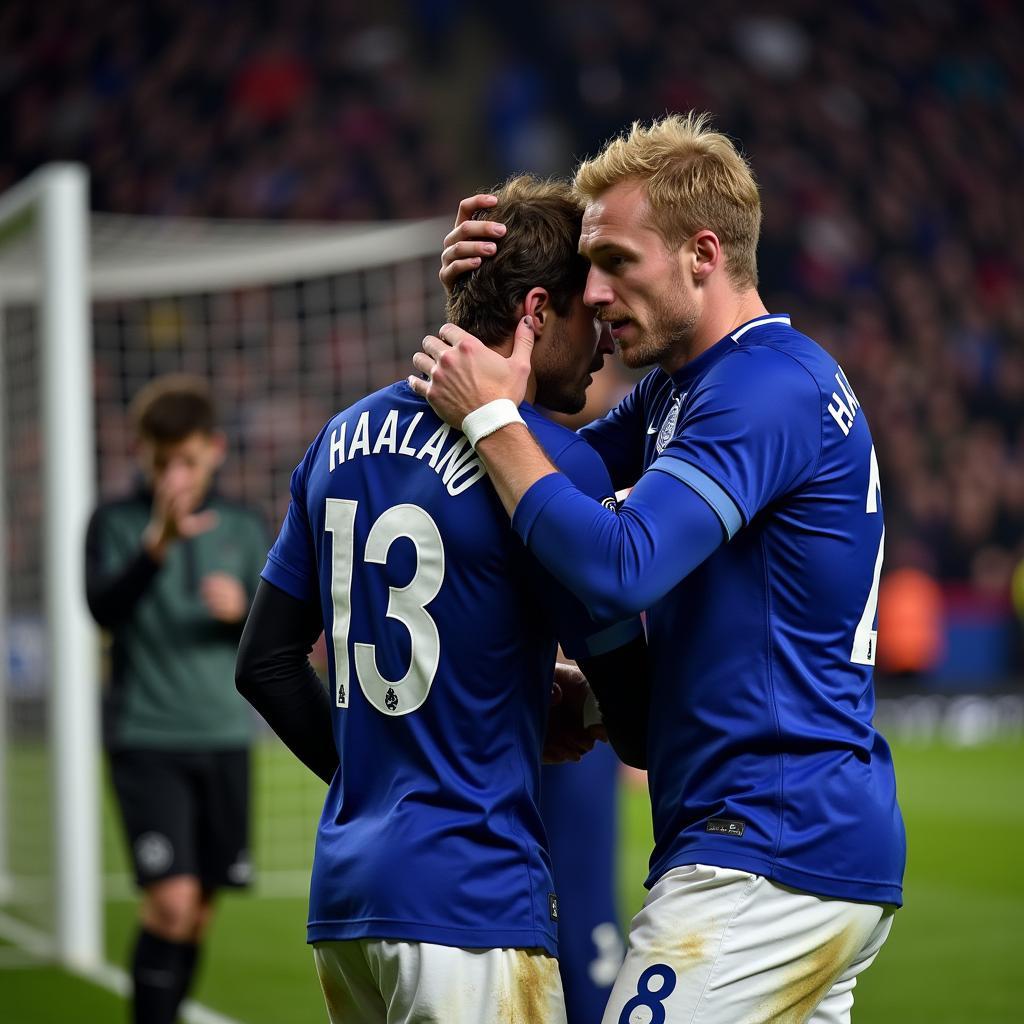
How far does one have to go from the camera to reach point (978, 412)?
19.5m

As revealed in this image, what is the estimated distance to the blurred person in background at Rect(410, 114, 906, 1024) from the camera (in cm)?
220

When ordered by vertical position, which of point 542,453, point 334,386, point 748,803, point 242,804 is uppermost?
point 334,386

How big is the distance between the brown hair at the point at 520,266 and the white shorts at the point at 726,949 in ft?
2.70

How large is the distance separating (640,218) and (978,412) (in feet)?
59.0

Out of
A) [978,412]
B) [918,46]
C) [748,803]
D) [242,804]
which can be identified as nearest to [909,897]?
[242,804]

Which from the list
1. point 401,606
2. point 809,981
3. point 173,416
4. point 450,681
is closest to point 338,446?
point 401,606

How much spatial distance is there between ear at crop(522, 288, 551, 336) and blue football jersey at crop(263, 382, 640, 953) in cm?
15

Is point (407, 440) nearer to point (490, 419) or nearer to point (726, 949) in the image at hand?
point (490, 419)

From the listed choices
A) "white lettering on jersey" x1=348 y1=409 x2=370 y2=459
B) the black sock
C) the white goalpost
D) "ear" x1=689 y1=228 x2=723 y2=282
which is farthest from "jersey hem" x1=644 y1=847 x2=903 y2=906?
the white goalpost

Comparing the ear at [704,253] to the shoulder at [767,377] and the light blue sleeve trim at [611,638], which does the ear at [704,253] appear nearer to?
the shoulder at [767,377]

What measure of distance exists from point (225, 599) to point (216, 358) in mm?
5637

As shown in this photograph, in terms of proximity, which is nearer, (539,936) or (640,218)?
(539,936)

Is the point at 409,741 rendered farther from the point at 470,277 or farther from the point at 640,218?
the point at 640,218

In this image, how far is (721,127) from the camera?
20547mm
